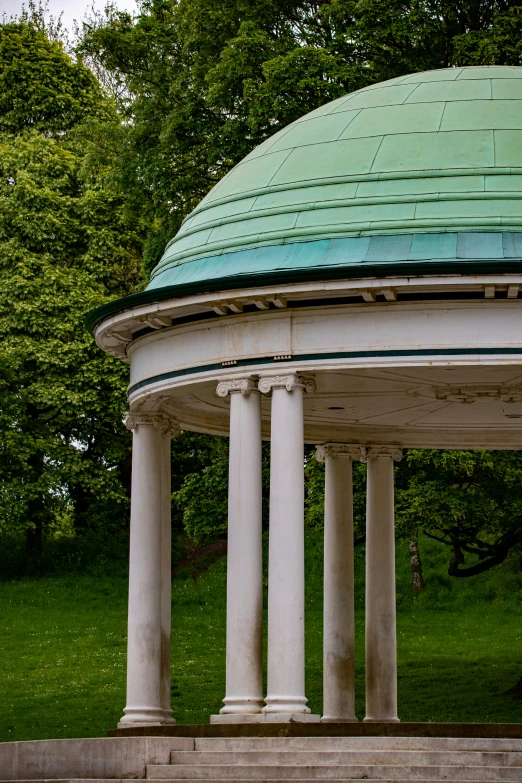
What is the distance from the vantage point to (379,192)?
27875 millimetres

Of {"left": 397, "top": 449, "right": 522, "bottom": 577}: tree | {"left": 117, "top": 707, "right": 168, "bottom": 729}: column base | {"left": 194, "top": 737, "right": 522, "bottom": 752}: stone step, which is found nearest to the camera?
{"left": 194, "top": 737, "right": 522, "bottom": 752}: stone step

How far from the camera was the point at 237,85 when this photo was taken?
48969 mm

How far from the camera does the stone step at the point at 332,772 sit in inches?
856

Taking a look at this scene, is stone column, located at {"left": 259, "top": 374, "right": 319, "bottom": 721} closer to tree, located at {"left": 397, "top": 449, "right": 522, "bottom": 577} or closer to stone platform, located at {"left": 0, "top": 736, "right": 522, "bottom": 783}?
stone platform, located at {"left": 0, "top": 736, "right": 522, "bottom": 783}

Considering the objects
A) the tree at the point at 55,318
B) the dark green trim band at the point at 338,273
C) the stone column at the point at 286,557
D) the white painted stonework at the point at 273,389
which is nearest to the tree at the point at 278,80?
the tree at the point at 55,318

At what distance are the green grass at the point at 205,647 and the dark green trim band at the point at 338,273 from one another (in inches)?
763

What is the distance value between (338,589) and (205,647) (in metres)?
19.0

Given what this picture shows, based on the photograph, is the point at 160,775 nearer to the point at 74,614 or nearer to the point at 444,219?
the point at 444,219

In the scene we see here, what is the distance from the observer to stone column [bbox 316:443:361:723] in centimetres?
3459

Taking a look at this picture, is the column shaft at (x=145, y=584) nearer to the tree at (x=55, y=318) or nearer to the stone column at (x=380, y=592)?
the stone column at (x=380, y=592)

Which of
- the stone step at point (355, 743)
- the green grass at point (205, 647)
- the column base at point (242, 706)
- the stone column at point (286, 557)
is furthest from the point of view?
the green grass at point (205, 647)

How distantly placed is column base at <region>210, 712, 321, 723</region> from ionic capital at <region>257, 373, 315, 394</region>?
5461mm

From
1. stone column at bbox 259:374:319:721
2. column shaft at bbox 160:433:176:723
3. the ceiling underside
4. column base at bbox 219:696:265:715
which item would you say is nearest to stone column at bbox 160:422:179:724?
column shaft at bbox 160:433:176:723

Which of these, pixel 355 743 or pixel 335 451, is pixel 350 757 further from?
pixel 335 451
